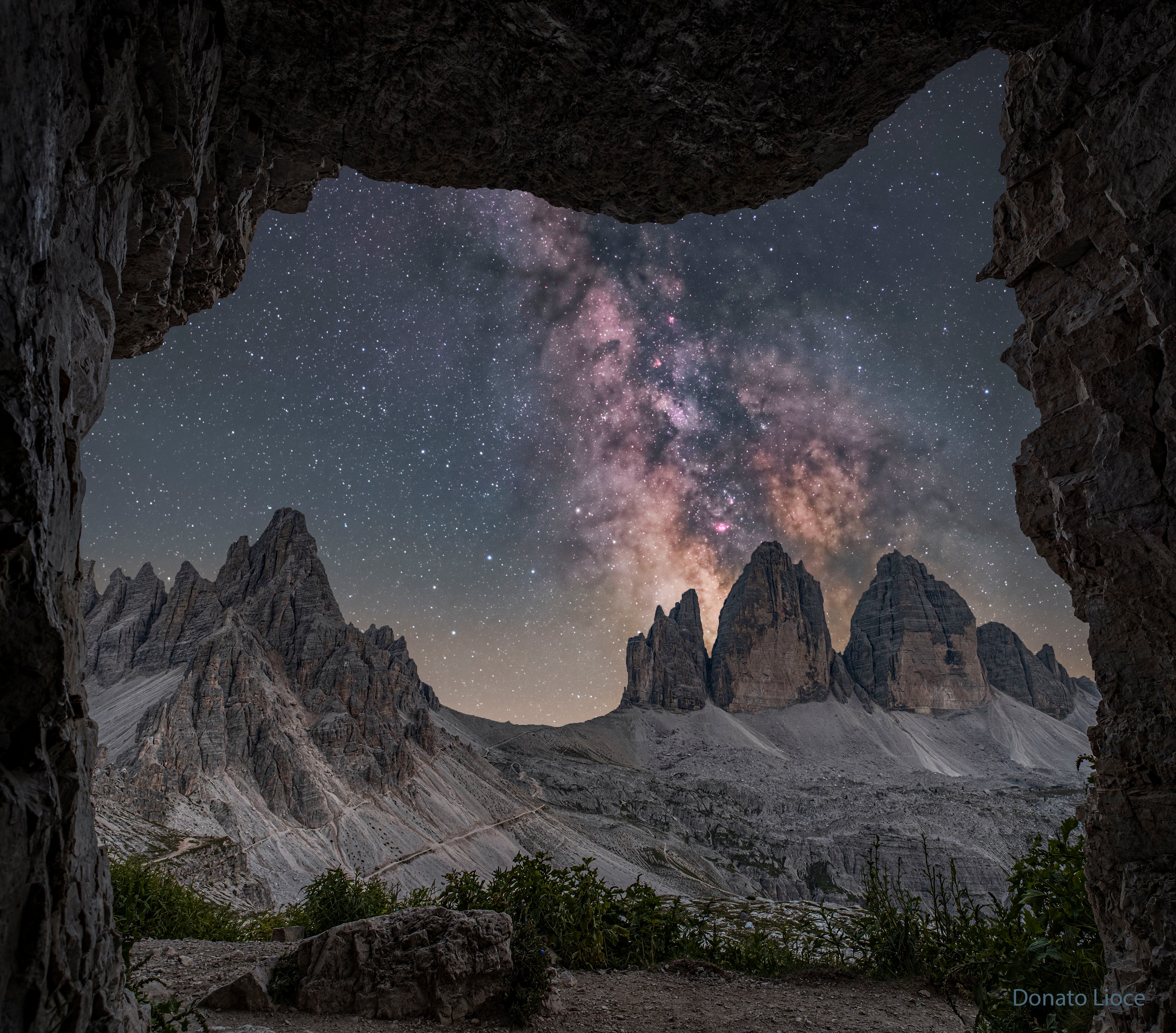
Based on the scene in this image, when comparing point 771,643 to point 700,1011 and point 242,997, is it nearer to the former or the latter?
point 700,1011

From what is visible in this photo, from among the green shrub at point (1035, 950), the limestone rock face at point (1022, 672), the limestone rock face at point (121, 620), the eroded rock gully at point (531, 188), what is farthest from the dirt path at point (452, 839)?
the limestone rock face at point (1022, 672)

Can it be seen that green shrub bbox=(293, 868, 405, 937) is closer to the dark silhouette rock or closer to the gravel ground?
the gravel ground

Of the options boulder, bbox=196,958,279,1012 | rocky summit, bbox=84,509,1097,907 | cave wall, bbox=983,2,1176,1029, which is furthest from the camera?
rocky summit, bbox=84,509,1097,907

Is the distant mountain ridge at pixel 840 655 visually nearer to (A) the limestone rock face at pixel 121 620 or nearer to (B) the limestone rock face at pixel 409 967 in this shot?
(A) the limestone rock face at pixel 121 620

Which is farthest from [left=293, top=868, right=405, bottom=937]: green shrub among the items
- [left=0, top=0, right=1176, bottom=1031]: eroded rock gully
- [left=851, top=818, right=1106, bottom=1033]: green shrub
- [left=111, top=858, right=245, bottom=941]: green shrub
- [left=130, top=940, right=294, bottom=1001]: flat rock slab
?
[left=851, top=818, right=1106, bottom=1033]: green shrub

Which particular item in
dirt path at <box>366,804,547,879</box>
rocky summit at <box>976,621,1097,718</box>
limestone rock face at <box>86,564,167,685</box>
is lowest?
dirt path at <box>366,804,547,879</box>

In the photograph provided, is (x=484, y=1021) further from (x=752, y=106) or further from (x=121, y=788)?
A: (x=121, y=788)
